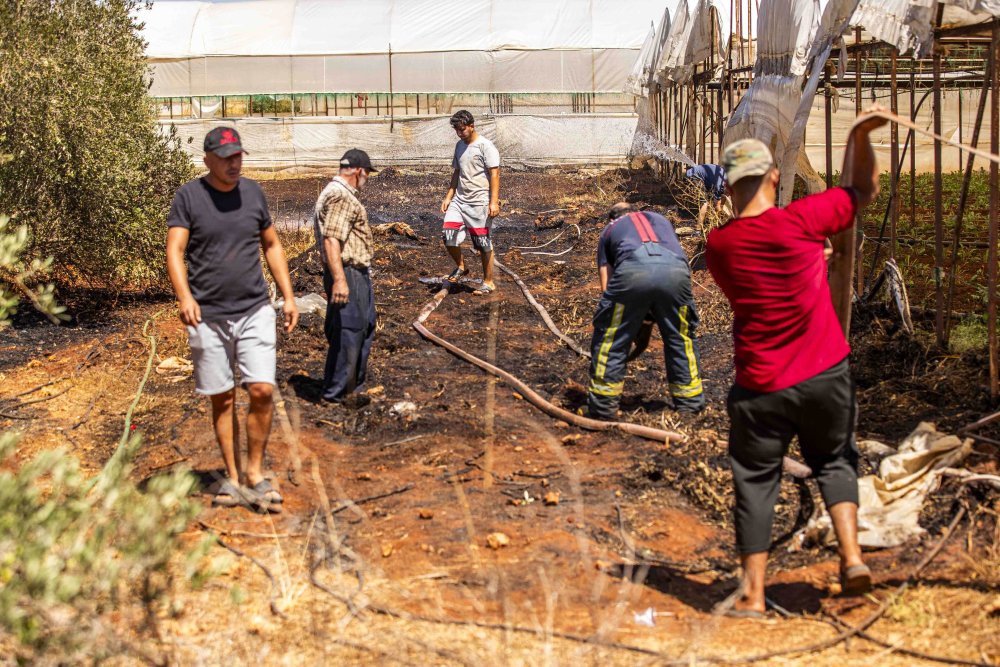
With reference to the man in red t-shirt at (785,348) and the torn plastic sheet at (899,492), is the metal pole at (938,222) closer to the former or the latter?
the torn plastic sheet at (899,492)

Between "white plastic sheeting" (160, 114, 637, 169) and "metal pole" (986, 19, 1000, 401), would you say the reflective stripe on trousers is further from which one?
"white plastic sheeting" (160, 114, 637, 169)

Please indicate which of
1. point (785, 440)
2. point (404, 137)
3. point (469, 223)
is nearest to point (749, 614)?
point (785, 440)

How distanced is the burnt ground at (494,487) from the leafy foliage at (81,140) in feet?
2.51

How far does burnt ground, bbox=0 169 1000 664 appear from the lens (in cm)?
397

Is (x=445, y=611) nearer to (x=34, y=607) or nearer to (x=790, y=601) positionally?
(x=790, y=601)

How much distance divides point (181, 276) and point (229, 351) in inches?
19.3

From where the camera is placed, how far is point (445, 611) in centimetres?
415

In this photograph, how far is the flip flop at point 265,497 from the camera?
208 inches

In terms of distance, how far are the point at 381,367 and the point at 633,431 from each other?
2728mm

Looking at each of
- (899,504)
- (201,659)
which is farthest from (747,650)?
(201,659)

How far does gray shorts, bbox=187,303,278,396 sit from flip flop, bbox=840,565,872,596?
2920mm

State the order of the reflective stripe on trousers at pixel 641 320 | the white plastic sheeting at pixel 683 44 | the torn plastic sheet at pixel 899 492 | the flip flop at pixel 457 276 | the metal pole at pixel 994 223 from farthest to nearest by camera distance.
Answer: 1. the white plastic sheeting at pixel 683 44
2. the flip flop at pixel 457 276
3. the reflective stripe on trousers at pixel 641 320
4. the metal pole at pixel 994 223
5. the torn plastic sheet at pixel 899 492

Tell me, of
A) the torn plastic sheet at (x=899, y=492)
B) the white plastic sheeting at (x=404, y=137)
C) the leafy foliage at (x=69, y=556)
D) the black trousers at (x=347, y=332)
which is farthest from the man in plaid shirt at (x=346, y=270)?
the white plastic sheeting at (x=404, y=137)

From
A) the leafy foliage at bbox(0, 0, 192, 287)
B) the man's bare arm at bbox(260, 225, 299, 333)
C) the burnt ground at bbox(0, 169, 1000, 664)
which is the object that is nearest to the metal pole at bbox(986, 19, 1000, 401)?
the burnt ground at bbox(0, 169, 1000, 664)
